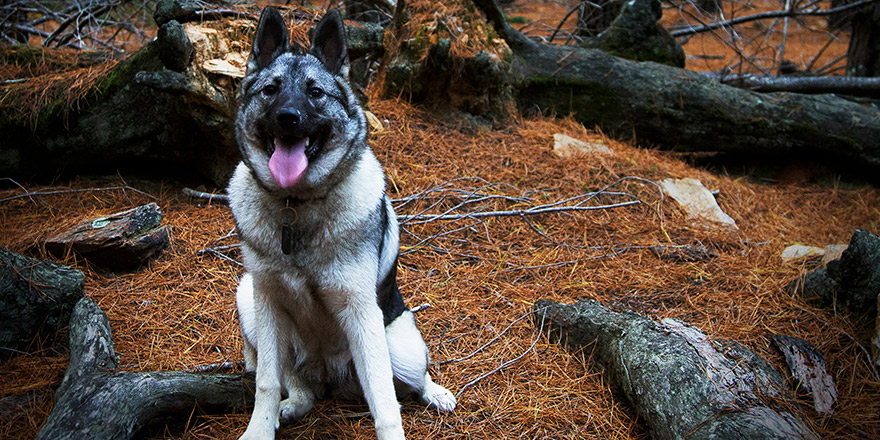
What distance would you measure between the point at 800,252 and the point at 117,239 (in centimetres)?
549

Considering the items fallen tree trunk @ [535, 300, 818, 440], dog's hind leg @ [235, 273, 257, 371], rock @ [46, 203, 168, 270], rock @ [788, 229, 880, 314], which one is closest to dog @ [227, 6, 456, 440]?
dog's hind leg @ [235, 273, 257, 371]

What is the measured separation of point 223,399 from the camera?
2.78m

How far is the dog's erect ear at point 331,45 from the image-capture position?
266 cm

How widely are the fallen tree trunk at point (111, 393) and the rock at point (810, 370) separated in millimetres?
3096

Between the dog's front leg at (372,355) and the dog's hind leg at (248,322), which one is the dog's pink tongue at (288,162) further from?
the dog's hind leg at (248,322)

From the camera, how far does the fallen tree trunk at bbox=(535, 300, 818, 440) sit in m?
2.31

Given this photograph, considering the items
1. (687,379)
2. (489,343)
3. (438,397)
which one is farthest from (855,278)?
(438,397)

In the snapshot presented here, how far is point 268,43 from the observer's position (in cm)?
269

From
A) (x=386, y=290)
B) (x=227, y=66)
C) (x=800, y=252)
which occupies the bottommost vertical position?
(x=800, y=252)

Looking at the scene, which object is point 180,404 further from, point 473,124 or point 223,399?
point 473,124

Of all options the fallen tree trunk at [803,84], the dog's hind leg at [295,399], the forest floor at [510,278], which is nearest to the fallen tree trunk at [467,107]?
the forest floor at [510,278]

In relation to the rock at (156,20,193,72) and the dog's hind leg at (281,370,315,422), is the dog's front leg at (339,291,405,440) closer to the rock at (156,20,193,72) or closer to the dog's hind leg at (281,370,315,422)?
the dog's hind leg at (281,370,315,422)

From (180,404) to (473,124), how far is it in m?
4.37

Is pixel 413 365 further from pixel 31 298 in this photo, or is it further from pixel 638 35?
pixel 638 35
